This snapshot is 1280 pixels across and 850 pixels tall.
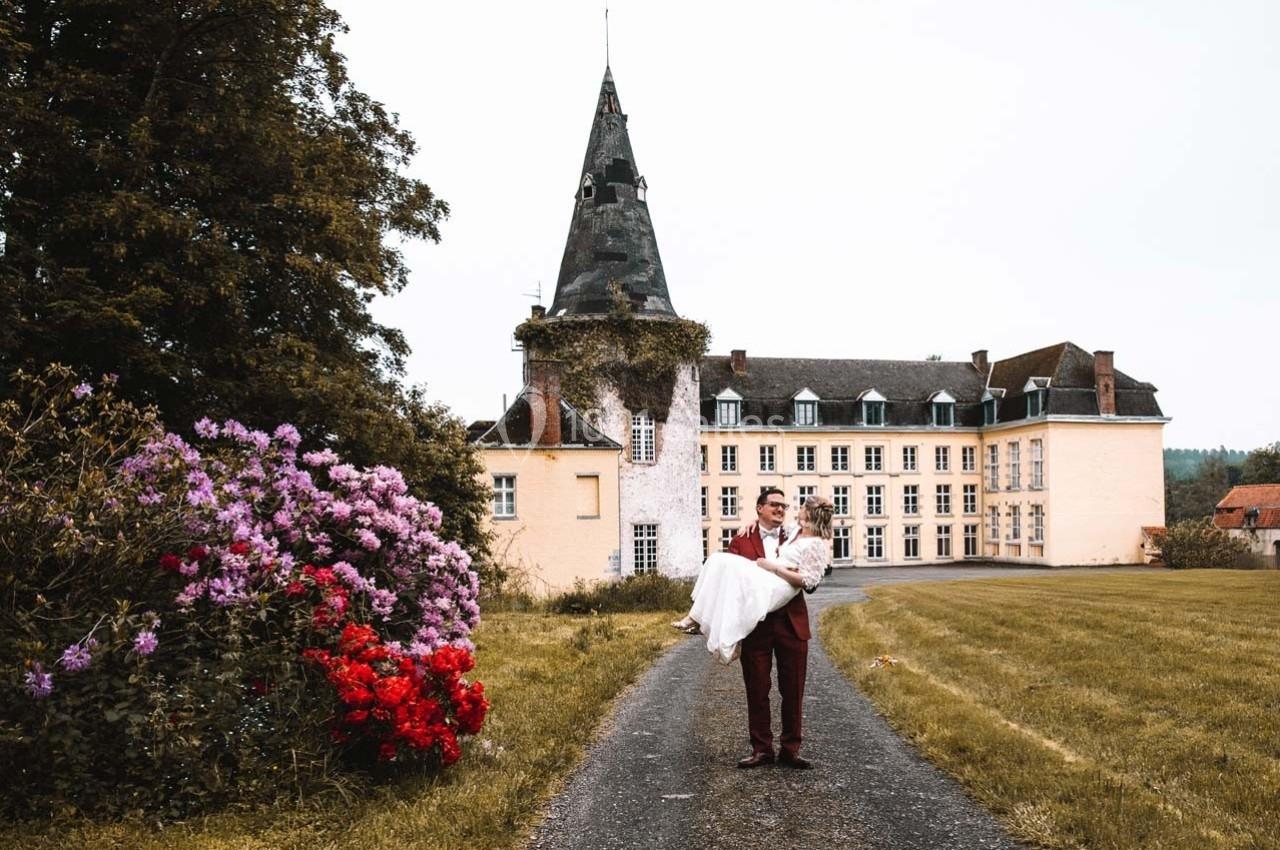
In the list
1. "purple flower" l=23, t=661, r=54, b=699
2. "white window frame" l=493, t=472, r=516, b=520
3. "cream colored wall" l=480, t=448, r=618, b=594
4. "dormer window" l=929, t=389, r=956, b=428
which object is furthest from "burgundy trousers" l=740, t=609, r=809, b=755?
"dormer window" l=929, t=389, r=956, b=428

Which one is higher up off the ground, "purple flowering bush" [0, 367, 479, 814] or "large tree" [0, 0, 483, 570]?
"large tree" [0, 0, 483, 570]

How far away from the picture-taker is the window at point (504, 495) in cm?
3156

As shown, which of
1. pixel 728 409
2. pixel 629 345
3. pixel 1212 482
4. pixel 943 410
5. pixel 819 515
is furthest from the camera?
pixel 1212 482

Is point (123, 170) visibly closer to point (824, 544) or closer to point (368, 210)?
point (368, 210)

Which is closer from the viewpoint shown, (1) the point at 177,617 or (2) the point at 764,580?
(1) the point at 177,617

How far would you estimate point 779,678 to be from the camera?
26.2 feet

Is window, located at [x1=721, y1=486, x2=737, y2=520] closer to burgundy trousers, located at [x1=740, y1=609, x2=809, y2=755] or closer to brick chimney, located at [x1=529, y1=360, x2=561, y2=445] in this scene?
brick chimney, located at [x1=529, y1=360, x2=561, y2=445]

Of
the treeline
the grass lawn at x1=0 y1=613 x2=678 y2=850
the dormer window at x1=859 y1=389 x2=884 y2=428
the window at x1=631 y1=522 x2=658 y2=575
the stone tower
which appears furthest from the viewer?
the treeline

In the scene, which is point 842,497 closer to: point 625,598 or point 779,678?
point 625,598

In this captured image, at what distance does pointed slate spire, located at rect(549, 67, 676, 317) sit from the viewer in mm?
40344

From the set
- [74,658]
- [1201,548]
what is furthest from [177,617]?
[1201,548]

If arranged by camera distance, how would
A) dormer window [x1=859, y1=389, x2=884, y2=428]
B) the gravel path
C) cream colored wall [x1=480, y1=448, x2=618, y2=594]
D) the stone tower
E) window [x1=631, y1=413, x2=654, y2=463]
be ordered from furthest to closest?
1. dormer window [x1=859, y1=389, x2=884, y2=428]
2. window [x1=631, y1=413, x2=654, y2=463]
3. the stone tower
4. cream colored wall [x1=480, y1=448, x2=618, y2=594]
5. the gravel path

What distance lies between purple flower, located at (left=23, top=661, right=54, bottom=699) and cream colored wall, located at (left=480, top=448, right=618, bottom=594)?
2470 centimetres

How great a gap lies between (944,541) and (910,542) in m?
1.95
